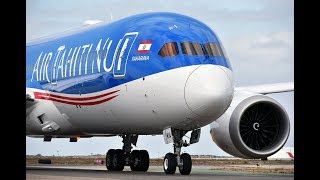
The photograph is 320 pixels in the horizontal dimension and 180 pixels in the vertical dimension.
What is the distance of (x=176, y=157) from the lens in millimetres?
20531

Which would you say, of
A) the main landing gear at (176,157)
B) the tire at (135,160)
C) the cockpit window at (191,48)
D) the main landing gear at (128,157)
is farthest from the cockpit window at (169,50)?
the tire at (135,160)

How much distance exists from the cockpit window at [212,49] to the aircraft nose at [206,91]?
2.22 feet

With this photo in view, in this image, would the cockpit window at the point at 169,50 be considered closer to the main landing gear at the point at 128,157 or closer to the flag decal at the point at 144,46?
the flag decal at the point at 144,46

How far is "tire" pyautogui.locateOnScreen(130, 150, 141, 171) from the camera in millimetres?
25587

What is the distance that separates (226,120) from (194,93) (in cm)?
352

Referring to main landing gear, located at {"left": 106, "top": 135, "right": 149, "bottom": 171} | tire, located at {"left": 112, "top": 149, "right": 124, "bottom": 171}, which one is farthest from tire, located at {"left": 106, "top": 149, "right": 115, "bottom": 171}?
tire, located at {"left": 112, "top": 149, "right": 124, "bottom": 171}

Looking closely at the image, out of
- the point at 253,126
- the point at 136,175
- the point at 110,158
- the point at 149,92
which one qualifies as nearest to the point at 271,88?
the point at 253,126

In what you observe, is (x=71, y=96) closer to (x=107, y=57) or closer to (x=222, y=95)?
(x=107, y=57)

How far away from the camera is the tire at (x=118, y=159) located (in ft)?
84.9

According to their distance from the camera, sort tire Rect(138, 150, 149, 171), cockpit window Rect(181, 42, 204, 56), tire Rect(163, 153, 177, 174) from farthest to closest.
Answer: tire Rect(138, 150, 149, 171), cockpit window Rect(181, 42, 204, 56), tire Rect(163, 153, 177, 174)

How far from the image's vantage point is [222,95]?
1988 centimetres

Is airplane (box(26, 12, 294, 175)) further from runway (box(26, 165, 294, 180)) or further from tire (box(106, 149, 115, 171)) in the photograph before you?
runway (box(26, 165, 294, 180))

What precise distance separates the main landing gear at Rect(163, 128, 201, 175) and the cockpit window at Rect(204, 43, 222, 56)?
250 cm
